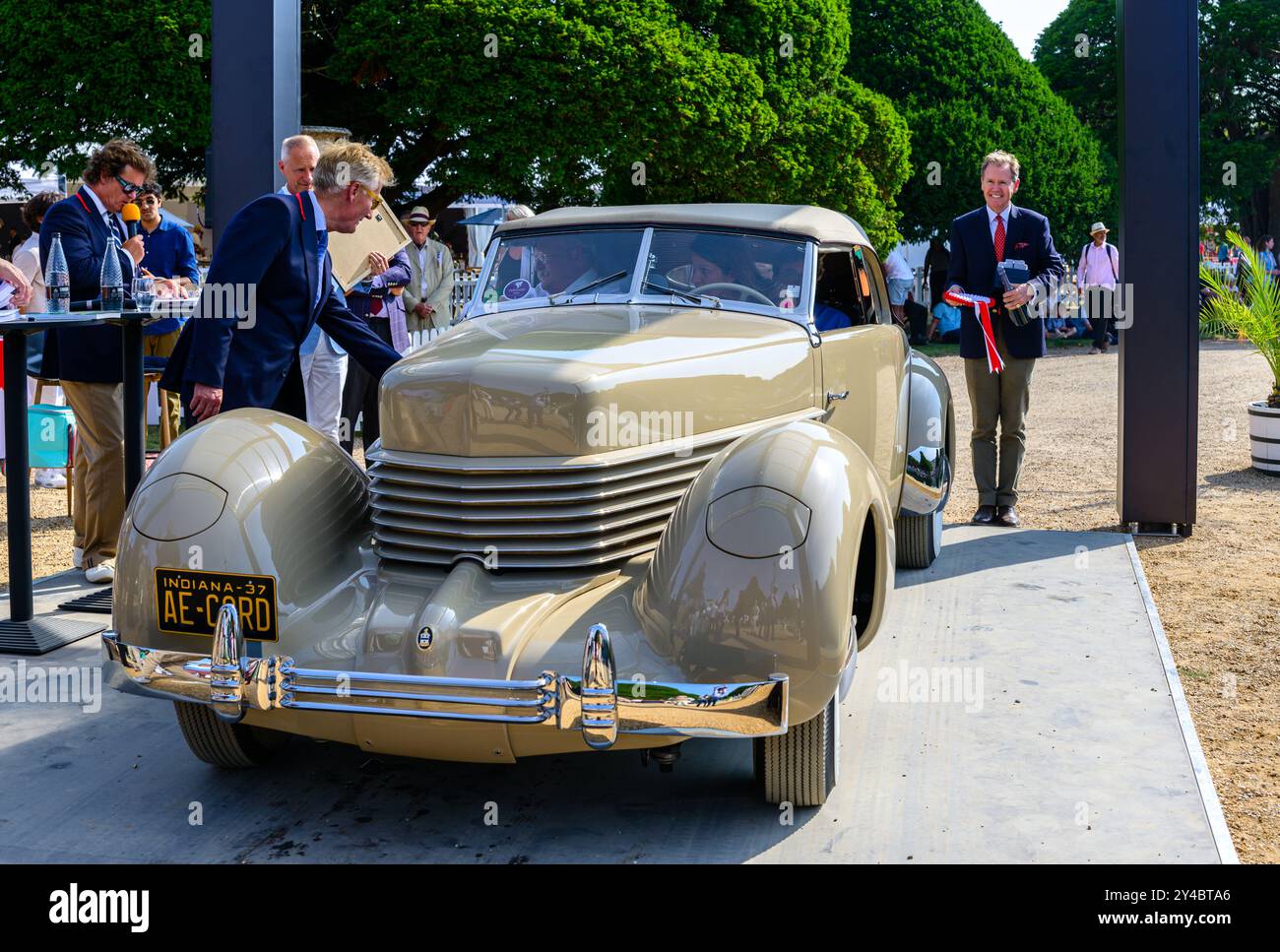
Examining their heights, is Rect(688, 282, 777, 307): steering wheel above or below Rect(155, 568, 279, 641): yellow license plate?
above

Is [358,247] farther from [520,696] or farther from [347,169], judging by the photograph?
[520,696]

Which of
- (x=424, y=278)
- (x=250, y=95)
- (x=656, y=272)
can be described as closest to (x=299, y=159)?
(x=250, y=95)

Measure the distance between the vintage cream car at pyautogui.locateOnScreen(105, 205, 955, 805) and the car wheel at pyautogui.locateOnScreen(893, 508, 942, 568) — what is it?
Answer: 2.11 metres

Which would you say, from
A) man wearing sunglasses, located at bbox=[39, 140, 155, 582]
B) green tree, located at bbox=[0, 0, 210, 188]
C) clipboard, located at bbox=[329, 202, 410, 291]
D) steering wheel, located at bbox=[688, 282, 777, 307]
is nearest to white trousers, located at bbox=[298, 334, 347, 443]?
man wearing sunglasses, located at bbox=[39, 140, 155, 582]

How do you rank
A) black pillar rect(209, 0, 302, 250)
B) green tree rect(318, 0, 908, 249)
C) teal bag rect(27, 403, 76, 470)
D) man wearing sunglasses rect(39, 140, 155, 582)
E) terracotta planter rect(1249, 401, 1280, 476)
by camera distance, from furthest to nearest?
green tree rect(318, 0, 908, 249)
terracotta planter rect(1249, 401, 1280, 476)
teal bag rect(27, 403, 76, 470)
black pillar rect(209, 0, 302, 250)
man wearing sunglasses rect(39, 140, 155, 582)

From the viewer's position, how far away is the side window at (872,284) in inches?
247

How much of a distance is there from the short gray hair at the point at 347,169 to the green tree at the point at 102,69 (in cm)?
1330

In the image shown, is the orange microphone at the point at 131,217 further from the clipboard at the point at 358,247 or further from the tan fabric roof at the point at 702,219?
the tan fabric roof at the point at 702,219

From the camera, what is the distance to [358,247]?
29.6 feet

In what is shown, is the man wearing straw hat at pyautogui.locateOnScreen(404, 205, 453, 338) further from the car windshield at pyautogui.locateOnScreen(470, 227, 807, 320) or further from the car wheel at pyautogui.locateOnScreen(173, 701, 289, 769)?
the car wheel at pyautogui.locateOnScreen(173, 701, 289, 769)

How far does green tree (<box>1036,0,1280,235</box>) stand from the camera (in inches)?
1492

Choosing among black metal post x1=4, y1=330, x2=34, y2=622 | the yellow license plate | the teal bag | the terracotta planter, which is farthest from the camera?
the terracotta planter
